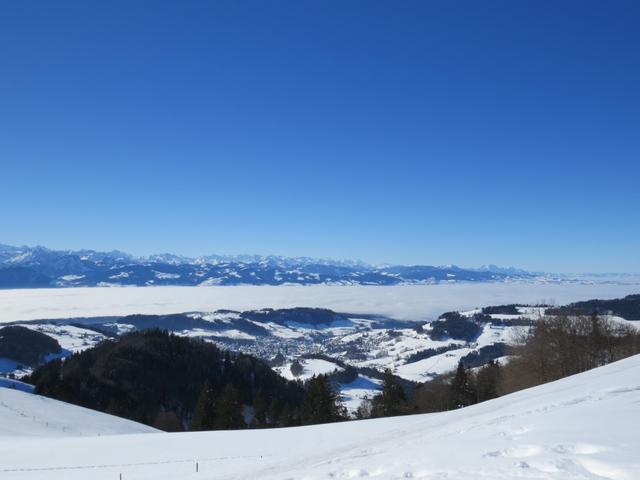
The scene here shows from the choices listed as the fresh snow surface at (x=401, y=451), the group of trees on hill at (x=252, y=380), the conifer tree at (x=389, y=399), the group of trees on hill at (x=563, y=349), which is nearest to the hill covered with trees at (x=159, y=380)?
the group of trees on hill at (x=252, y=380)

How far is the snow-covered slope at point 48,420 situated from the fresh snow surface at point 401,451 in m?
7.06

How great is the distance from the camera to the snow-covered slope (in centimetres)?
3372

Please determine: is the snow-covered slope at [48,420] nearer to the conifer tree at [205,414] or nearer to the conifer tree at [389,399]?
the conifer tree at [205,414]

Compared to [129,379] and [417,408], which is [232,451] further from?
[129,379]

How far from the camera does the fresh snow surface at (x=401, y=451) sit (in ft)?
28.0

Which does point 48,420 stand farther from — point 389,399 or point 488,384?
point 488,384

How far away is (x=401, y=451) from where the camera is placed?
12.4 meters

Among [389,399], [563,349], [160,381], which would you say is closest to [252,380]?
[160,381]

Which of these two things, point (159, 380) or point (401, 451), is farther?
point (159, 380)

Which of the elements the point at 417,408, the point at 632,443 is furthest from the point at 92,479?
the point at 417,408

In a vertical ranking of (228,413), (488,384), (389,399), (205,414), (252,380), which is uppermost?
(389,399)

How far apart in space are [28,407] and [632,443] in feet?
165

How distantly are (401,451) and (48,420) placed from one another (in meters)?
38.8

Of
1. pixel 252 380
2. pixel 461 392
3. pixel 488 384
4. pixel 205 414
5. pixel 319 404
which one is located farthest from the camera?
pixel 252 380
